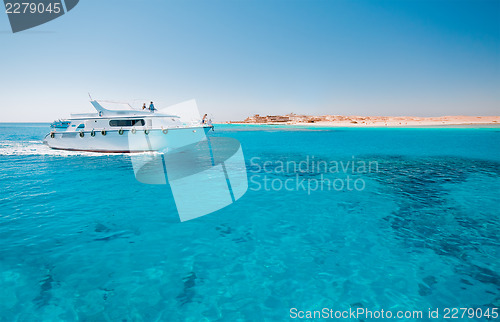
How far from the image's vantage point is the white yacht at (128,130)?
24922mm

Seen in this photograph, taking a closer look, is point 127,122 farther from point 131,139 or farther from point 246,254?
point 246,254

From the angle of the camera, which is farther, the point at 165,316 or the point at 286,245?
the point at 286,245

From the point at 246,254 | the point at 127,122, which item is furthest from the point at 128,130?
the point at 246,254

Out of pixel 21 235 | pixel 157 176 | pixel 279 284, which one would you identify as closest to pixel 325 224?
pixel 279 284

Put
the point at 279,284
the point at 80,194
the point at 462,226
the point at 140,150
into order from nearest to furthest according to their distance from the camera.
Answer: the point at 279,284 < the point at 462,226 < the point at 80,194 < the point at 140,150

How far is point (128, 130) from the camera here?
82.2ft

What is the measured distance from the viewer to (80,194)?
12203 millimetres

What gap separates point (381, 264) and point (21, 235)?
1139 cm

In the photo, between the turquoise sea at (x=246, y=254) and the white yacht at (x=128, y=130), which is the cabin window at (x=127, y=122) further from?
the turquoise sea at (x=246, y=254)

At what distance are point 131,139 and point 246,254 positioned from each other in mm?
22914

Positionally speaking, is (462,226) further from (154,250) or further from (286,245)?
(154,250)

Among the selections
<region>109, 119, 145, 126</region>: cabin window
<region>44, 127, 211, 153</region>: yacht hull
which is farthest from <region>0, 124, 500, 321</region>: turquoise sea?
<region>109, 119, 145, 126</region>: cabin window

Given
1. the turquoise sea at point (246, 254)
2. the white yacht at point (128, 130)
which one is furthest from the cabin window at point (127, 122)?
the turquoise sea at point (246, 254)

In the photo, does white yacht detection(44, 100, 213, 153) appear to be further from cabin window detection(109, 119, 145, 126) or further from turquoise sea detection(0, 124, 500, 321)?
turquoise sea detection(0, 124, 500, 321)
